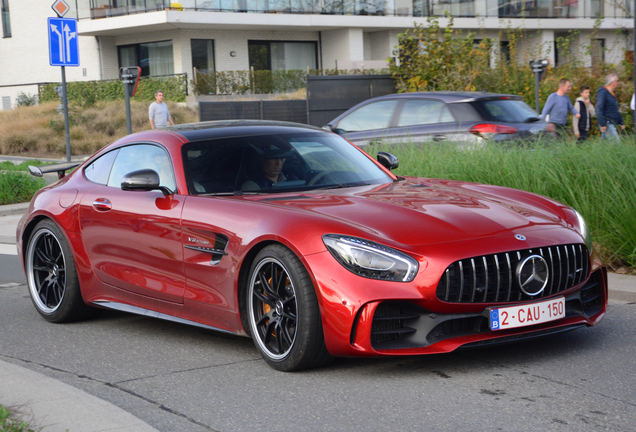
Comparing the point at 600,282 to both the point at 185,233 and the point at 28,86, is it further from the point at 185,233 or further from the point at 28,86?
the point at 28,86

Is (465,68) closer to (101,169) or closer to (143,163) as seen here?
(101,169)

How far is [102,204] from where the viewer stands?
223 inches

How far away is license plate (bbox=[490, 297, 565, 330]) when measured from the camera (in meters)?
4.09

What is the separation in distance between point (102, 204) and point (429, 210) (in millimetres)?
2416

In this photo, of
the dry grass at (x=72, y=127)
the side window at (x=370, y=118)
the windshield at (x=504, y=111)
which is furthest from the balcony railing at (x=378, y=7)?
the windshield at (x=504, y=111)

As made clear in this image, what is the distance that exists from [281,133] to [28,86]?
43.0m

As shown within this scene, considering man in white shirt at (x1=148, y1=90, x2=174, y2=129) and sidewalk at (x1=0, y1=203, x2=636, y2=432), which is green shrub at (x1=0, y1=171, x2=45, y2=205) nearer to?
man in white shirt at (x1=148, y1=90, x2=174, y2=129)

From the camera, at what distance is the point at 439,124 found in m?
11.9

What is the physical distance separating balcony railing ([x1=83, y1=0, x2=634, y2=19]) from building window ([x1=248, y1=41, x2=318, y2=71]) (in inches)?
101

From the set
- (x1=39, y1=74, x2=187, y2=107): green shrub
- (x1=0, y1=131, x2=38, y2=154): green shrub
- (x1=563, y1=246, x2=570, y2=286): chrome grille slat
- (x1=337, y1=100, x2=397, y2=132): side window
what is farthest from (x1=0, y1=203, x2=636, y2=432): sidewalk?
(x1=39, y1=74, x2=187, y2=107): green shrub

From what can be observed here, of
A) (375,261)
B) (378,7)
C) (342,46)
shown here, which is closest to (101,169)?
(375,261)

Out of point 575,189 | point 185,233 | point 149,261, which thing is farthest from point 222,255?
point 575,189

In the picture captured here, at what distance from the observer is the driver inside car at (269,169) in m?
5.21

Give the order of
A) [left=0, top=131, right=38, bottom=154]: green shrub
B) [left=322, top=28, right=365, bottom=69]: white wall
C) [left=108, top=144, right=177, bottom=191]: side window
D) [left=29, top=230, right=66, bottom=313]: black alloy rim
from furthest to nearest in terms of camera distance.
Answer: [left=322, top=28, right=365, bottom=69]: white wall
[left=0, top=131, right=38, bottom=154]: green shrub
[left=29, top=230, right=66, bottom=313]: black alloy rim
[left=108, top=144, right=177, bottom=191]: side window
